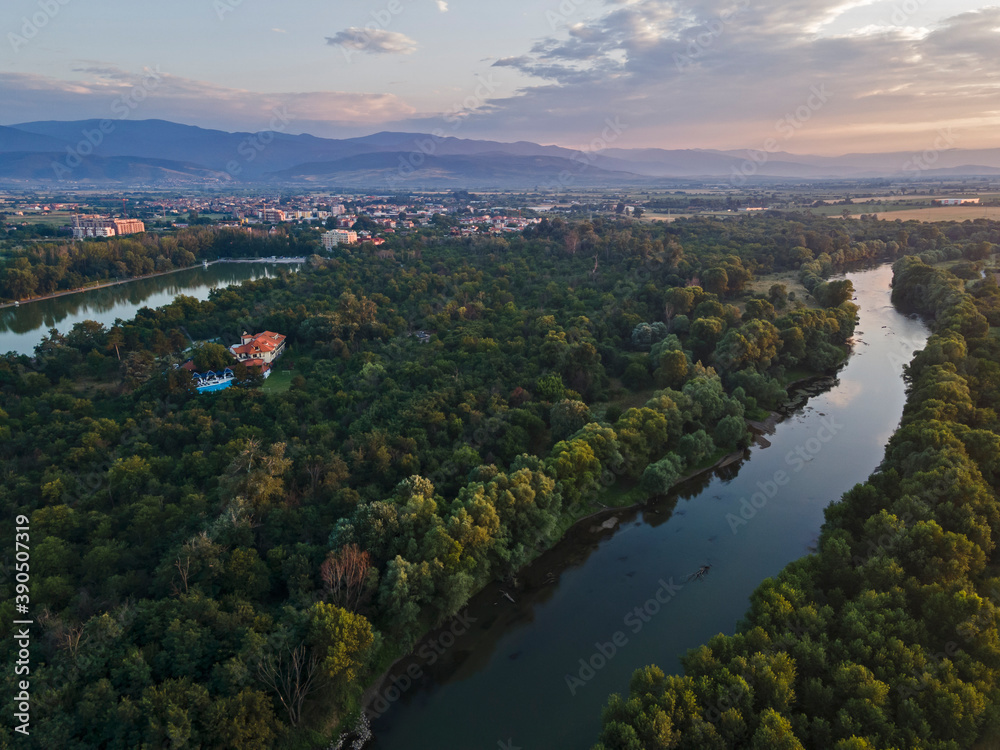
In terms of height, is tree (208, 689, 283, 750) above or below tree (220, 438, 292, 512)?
below

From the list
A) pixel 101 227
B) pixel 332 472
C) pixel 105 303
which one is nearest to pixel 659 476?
pixel 332 472

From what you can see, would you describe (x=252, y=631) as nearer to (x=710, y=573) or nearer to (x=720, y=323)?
(x=710, y=573)

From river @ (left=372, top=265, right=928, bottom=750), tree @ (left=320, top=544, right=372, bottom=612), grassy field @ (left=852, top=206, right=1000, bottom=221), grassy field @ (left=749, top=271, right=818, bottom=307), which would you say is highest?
grassy field @ (left=852, top=206, right=1000, bottom=221)

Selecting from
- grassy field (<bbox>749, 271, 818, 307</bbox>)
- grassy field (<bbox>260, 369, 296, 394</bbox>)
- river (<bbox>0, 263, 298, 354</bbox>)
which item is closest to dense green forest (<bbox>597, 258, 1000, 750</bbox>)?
grassy field (<bbox>260, 369, 296, 394</bbox>)

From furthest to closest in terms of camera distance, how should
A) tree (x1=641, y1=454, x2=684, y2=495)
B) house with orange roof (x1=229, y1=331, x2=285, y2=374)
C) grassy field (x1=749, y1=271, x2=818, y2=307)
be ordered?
grassy field (x1=749, y1=271, x2=818, y2=307)
house with orange roof (x1=229, y1=331, x2=285, y2=374)
tree (x1=641, y1=454, x2=684, y2=495)

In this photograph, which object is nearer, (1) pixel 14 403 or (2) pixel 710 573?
(2) pixel 710 573

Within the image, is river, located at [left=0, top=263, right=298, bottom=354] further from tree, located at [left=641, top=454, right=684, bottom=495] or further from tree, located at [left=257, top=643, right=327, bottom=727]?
tree, located at [left=641, top=454, right=684, bottom=495]

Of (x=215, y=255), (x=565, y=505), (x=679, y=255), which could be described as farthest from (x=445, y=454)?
(x=215, y=255)
